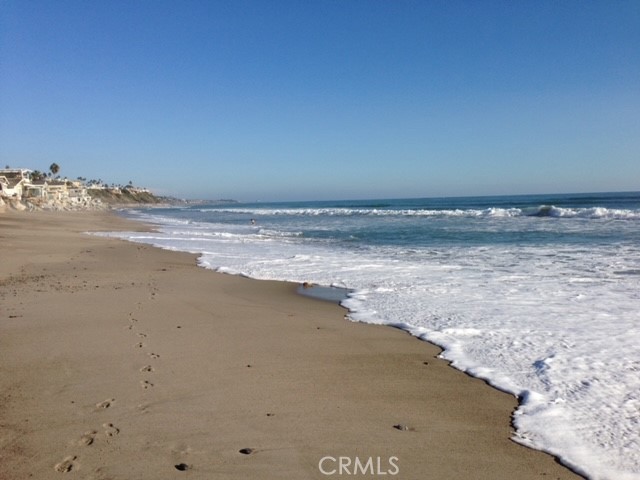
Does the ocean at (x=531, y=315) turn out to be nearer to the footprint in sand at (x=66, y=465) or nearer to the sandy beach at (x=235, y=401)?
the sandy beach at (x=235, y=401)

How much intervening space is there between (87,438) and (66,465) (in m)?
0.33

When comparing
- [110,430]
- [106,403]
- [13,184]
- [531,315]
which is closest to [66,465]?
[110,430]

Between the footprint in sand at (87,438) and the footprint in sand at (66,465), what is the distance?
0.55ft

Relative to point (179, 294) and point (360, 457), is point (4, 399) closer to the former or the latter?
point (360, 457)

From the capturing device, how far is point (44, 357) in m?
4.96

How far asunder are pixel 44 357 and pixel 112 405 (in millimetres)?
1710

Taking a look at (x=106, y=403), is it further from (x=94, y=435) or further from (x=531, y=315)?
(x=531, y=315)

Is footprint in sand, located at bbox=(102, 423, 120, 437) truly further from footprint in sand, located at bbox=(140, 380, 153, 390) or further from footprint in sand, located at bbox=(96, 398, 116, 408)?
footprint in sand, located at bbox=(140, 380, 153, 390)

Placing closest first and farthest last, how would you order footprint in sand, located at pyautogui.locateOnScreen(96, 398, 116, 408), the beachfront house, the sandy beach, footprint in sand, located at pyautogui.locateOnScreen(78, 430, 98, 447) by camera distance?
the sandy beach
footprint in sand, located at pyautogui.locateOnScreen(78, 430, 98, 447)
footprint in sand, located at pyautogui.locateOnScreen(96, 398, 116, 408)
the beachfront house

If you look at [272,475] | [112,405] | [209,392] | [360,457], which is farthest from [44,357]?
[360,457]

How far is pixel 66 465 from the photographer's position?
291 centimetres

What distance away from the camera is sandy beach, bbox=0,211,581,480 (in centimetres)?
299

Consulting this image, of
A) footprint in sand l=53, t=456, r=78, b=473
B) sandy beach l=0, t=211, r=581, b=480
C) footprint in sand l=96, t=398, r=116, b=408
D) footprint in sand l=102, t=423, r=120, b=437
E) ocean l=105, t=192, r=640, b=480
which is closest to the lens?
footprint in sand l=53, t=456, r=78, b=473

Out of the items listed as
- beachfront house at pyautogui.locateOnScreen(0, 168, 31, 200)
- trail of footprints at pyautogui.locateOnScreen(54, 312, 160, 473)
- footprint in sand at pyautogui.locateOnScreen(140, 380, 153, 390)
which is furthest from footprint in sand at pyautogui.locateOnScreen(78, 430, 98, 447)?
beachfront house at pyautogui.locateOnScreen(0, 168, 31, 200)
